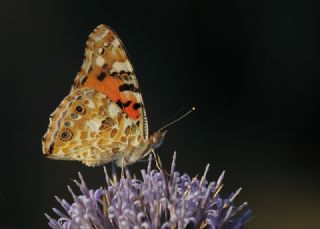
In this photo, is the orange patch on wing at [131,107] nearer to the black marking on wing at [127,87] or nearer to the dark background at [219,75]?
the black marking on wing at [127,87]

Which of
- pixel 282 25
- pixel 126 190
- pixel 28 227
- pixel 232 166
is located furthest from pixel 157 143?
pixel 282 25

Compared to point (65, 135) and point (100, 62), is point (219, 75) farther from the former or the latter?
point (65, 135)

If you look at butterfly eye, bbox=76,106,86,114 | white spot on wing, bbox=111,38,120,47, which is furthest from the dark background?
white spot on wing, bbox=111,38,120,47

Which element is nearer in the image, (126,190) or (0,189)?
(126,190)

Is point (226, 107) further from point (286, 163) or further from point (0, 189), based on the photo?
point (0, 189)

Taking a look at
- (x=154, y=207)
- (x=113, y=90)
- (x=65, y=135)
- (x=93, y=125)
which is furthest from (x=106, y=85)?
(x=154, y=207)

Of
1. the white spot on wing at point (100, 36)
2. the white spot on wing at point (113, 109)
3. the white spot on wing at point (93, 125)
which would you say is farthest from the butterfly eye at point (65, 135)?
the white spot on wing at point (100, 36)

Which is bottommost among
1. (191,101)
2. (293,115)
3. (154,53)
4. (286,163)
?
(286,163)
